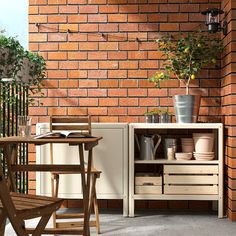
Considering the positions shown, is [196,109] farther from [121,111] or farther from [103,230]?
[103,230]

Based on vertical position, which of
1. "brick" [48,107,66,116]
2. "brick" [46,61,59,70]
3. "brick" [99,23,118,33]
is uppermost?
"brick" [99,23,118,33]

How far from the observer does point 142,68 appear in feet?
13.3

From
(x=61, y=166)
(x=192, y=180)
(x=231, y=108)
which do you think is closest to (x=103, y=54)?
(x=231, y=108)

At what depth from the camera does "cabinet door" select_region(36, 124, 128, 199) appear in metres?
3.67

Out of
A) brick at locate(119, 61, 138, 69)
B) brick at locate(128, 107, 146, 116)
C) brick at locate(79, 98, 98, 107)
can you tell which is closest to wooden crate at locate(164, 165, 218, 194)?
brick at locate(128, 107, 146, 116)

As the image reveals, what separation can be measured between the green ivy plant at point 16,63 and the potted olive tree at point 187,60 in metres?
1.06

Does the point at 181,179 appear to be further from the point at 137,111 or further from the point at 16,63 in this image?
the point at 16,63

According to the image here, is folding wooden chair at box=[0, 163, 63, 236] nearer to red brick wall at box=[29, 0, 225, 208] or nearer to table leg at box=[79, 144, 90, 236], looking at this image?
table leg at box=[79, 144, 90, 236]

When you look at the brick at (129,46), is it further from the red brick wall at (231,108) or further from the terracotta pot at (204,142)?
the terracotta pot at (204,142)

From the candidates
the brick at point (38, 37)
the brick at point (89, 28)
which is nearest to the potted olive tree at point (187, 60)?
the brick at point (89, 28)

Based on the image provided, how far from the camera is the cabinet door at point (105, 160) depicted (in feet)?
12.0

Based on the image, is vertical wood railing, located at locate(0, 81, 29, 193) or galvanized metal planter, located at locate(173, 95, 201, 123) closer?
vertical wood railing, located at locate(0, 81, 29, 193)

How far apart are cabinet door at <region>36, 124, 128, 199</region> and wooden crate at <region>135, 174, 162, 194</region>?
0.38 feet

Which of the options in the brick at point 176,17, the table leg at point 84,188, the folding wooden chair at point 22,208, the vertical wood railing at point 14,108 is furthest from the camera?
the brick at point 176,17
